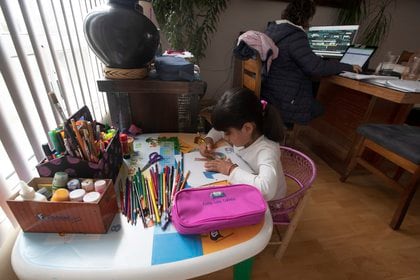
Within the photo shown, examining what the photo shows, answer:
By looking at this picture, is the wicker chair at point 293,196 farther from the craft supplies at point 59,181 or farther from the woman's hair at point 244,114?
the craft supplies at point 59,181

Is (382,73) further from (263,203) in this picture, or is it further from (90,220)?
(90,220)

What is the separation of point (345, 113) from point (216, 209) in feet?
6.26

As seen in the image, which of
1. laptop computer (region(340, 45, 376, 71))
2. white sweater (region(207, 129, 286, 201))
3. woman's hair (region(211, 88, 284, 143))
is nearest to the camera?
white sweater (region(207, 129, 286, 201))

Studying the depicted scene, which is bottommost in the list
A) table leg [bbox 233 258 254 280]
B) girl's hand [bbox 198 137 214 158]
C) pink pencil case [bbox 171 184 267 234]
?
table leg [bbox 233 258 254 280]

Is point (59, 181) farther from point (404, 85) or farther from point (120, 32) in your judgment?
point (404, 85)

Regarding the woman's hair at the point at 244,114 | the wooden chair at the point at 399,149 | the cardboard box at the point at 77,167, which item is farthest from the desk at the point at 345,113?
the cardboard box at the point at 77,167

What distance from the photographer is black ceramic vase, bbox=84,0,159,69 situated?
2.12 feet

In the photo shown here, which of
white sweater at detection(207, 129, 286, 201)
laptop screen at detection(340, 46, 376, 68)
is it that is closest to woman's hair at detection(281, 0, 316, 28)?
laptop screen at detection(340, 46, 376, 68)

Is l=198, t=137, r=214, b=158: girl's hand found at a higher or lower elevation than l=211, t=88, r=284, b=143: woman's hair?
lower

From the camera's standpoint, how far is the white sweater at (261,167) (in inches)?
23.6

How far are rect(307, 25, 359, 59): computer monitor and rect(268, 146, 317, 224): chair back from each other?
152 centimetres

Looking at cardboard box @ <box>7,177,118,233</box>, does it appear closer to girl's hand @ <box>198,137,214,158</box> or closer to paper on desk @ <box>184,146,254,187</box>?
paper on desk @ <box>184,146,254,187</box>

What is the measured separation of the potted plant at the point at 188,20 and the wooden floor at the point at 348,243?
1.82m

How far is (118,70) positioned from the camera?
762 mm
